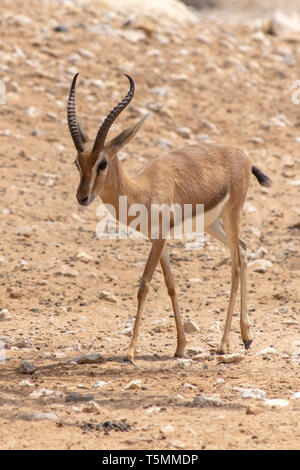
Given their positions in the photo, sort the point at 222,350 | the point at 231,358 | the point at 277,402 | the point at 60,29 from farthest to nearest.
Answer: the point at 60,29, the point at 222,350, the point at 231,358, the point at 277,402

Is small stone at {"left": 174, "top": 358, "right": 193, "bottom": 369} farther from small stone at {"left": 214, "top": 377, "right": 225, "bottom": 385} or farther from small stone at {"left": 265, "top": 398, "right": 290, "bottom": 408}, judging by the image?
small stone at {"left": 265, "top": 398, "right": 290, "bottom": 408}

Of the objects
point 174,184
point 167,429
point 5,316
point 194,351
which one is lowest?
point 5,316

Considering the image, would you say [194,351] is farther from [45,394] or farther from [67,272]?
[67,272]

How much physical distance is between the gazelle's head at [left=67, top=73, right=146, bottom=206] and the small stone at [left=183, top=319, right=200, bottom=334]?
77.1 inches

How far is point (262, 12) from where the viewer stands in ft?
95.1

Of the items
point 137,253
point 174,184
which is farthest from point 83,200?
point 137,253

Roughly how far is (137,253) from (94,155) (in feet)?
12.2

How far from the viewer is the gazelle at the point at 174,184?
670cm

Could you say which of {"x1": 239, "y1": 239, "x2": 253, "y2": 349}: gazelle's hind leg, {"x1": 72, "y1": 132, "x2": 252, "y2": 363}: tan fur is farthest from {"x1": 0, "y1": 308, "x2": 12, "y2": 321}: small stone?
{"x1": 239, "y1": 239, "x2": 253, "y2": 349}: gazelle's hind leg

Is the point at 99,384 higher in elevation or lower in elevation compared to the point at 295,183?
higher

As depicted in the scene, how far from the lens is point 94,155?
665 cm

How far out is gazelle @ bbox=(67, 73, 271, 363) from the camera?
6.70 meters

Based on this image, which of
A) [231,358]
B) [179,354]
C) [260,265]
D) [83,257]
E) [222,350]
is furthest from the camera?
[260,265]

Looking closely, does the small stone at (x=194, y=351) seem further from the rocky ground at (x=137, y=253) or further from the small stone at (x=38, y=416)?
the small stone at (x=38, y=416)
